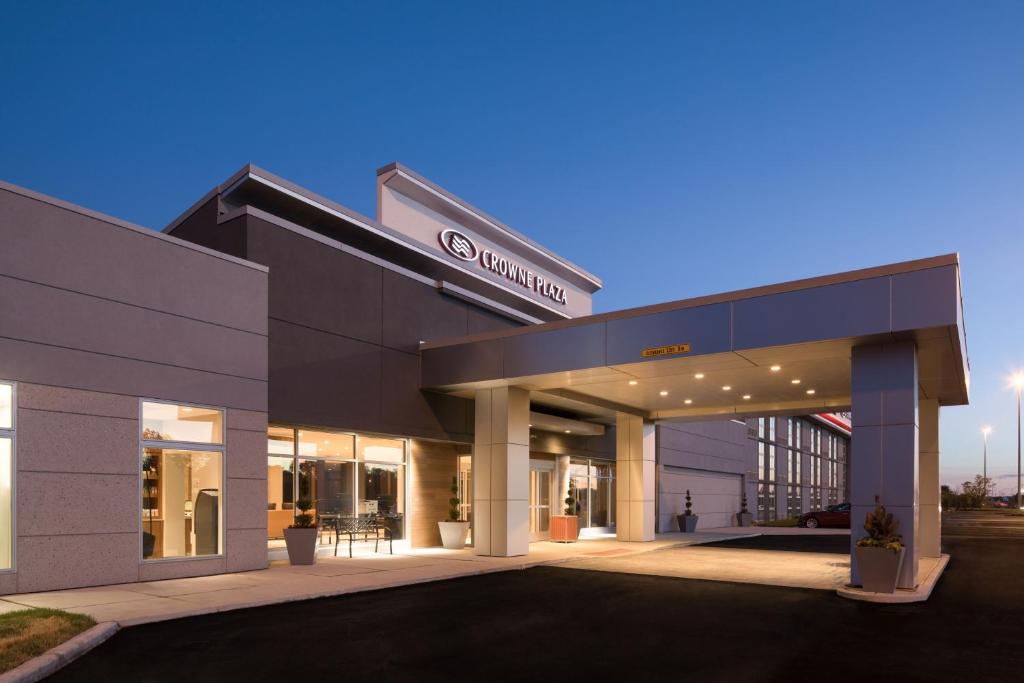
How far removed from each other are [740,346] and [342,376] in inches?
371

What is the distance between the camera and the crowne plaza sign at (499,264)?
1046 inches

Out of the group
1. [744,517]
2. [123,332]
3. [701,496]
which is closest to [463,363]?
[123,332]

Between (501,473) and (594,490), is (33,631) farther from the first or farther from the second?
(594,490)

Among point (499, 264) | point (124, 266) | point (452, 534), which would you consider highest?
point (499, 264)

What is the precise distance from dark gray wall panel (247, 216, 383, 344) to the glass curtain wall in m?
12.3

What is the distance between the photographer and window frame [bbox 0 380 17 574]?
12.1m

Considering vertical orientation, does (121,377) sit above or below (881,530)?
above

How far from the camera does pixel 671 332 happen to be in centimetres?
1655

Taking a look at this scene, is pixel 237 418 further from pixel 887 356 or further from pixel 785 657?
pixel 887 356

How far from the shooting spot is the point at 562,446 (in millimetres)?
28453

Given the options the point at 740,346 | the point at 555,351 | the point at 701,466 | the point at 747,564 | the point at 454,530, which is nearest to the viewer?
the point at 740,346

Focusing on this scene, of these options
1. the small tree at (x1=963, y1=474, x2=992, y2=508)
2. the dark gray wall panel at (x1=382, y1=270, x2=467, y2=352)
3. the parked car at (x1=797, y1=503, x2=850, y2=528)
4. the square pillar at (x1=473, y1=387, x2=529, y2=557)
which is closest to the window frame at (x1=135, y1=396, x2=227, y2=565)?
the dark gray wall panel at (x1=382, y1=270, x2=467, y2=352)

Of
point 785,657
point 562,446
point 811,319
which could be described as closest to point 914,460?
point 811,319

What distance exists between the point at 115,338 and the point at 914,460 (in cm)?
1448
